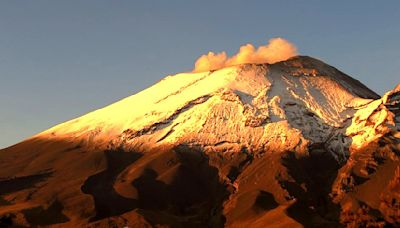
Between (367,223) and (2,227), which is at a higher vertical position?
(2,227)

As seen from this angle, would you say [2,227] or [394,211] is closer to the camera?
[2,227]

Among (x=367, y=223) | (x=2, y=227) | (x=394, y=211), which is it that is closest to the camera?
(x=2, y=227)

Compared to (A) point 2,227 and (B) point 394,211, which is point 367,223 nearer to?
(A) point 2,227

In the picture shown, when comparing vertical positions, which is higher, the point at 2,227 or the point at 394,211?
the point at 2,227

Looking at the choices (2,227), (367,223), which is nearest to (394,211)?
(367,223)

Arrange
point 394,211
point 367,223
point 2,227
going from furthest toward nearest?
point 394,211 → point 367,223 → point 2,227

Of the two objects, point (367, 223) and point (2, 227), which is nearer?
point (2, 227)

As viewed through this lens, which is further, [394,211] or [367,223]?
[394,211]
